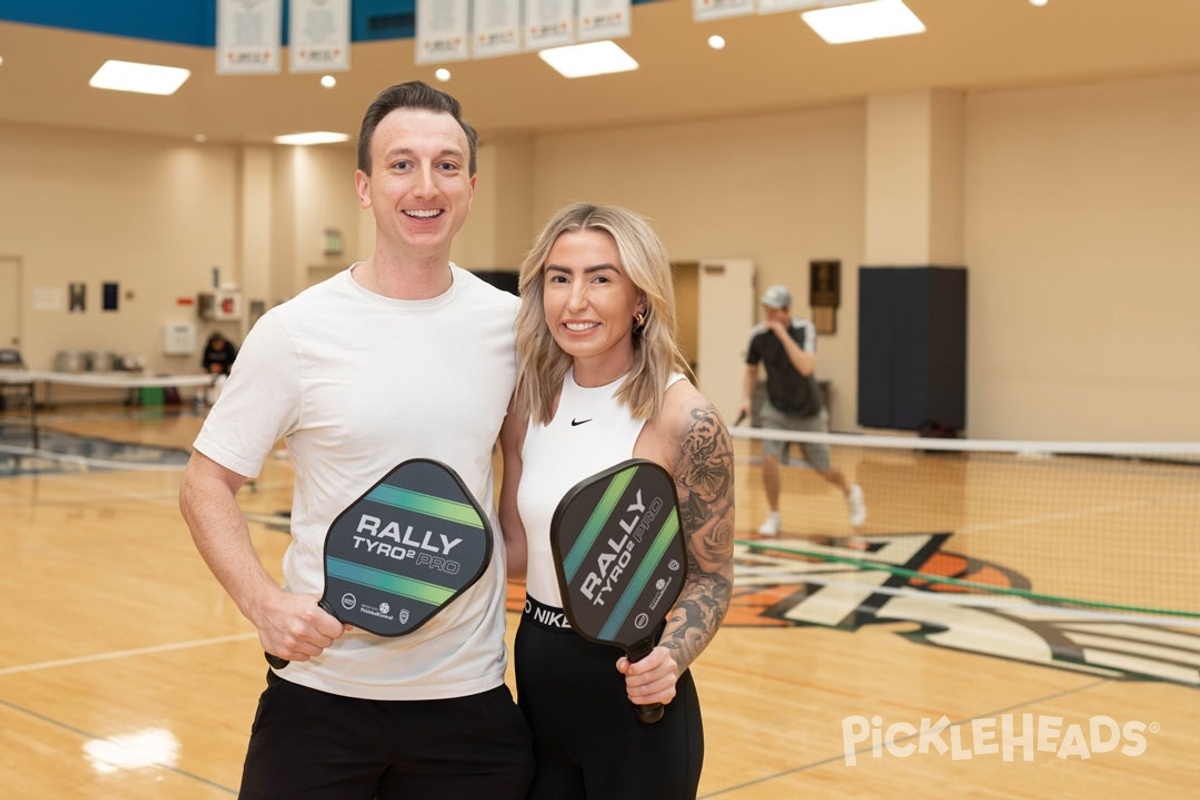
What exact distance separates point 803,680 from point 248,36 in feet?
48.7

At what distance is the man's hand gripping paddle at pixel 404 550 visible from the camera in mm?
2586

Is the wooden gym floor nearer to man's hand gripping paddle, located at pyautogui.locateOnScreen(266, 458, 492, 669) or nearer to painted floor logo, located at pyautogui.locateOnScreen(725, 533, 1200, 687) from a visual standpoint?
painted floor logo, located at pyautogui.locateOnScreen(725, 533, 1200, 687)

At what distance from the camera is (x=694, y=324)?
81.6 feet

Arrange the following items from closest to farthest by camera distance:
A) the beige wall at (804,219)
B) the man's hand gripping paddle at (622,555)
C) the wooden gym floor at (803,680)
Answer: the man's hand gripping paddle at (622,555) < the wooden gym floor at (803,680) < the beige wall at (804,219)

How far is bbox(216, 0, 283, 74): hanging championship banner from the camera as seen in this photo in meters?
19.0

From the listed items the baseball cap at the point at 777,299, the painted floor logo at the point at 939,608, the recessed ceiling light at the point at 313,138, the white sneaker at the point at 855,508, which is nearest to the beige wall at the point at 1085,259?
the white sneaker at the point at 855,508

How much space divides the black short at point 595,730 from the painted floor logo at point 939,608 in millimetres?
4862

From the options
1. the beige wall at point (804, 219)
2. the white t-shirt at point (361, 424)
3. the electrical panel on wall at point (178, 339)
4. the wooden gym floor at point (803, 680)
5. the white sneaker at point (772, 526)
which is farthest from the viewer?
the electrical panel on wall at point (178, 339)

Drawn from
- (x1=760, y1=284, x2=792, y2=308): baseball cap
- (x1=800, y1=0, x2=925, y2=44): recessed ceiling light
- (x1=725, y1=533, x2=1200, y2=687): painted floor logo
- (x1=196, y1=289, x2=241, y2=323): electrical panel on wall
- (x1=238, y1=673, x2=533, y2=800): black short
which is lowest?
(x1=725, y1=533, x2=1200, y2=687): painted floor logo

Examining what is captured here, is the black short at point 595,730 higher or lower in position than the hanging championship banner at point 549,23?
lower

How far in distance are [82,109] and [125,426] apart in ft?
18.0

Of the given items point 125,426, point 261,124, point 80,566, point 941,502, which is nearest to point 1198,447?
point 941,502

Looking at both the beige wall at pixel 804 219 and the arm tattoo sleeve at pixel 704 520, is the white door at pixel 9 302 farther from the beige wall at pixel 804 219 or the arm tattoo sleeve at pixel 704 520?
the arm tattoo sleeve at pixel 704 520

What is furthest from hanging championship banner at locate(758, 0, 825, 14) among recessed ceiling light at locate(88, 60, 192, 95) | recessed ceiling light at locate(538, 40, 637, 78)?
recessed ceiling light at locate(88, 60, 192, 95)
